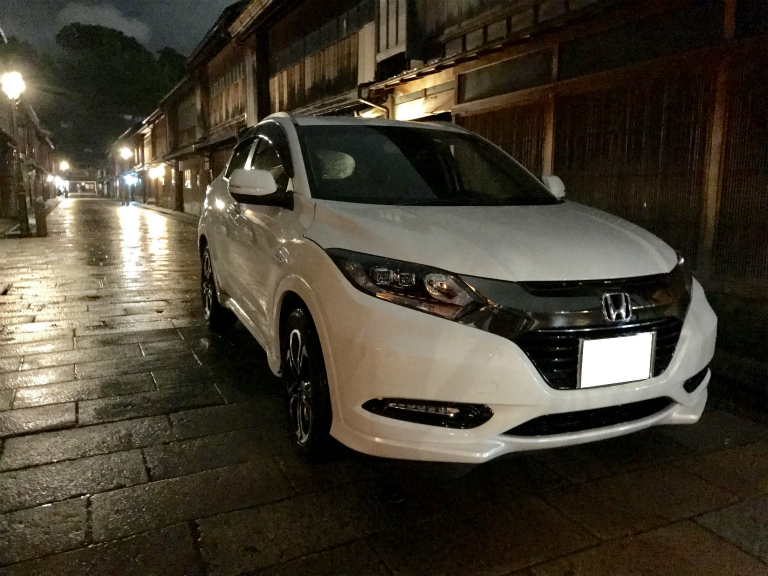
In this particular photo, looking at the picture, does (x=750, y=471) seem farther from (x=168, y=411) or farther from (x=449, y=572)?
(x=168, y=411)

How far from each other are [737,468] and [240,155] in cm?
416

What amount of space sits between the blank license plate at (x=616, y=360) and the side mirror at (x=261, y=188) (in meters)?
1.73

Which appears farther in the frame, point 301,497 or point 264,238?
point 264,238

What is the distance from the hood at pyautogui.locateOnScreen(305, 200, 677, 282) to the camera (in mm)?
2545

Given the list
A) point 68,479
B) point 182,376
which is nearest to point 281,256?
point 68,479

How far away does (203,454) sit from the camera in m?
3.36

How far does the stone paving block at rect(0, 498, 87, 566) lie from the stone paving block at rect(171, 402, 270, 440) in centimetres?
85

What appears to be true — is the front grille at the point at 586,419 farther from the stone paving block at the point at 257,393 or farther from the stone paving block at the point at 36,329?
the stone paving block at the point at 36,329

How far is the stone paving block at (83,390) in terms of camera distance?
13.7 ft

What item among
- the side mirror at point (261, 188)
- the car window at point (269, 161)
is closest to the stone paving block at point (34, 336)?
the car window at point (269, 161)

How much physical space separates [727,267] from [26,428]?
220 inches

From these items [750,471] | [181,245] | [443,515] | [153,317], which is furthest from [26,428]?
[181,245]

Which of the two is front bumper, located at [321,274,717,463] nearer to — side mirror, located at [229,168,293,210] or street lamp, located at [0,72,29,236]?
side mirror, located at [229,168,293,210]

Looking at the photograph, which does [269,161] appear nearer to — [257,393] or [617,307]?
[257,393]
